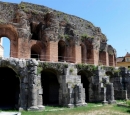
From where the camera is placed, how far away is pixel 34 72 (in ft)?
55.6

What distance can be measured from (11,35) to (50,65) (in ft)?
20.9

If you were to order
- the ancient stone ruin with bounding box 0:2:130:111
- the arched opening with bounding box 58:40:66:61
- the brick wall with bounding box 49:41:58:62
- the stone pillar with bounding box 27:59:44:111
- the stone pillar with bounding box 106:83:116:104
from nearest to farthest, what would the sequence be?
1. the stone pillar with bounding box 27:59:44:111
2. the ancient stone ruin with bounding box 0:2:130:111
3. the stone pillar with bounding box 106:83:116:104
4. the brick wall with bounding box 49:41:58:62
5. the arched opening with bounding box 58:40:66:61

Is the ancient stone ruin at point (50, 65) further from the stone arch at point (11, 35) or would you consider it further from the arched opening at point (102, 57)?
the arched opening at point (102, 57)

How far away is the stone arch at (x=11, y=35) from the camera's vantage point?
72.7 ft

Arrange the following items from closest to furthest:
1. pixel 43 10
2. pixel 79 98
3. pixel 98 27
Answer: pixel 79 98 < pixel 43 10 < pixel 98 27

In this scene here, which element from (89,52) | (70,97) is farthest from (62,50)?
(70,97)

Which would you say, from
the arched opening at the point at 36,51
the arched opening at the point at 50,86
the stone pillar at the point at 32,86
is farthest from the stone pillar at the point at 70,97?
the arched opening at the point at 36,51

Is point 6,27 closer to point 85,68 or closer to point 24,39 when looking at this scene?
point 24,39

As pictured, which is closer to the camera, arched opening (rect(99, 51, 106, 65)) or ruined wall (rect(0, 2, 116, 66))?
ruined wall (rect(0, 2, 116, 66))

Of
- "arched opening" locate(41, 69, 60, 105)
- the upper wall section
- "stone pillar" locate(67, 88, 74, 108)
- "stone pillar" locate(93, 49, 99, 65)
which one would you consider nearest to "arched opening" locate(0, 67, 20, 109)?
"arched opening" locate(41, 69, 60, 105)

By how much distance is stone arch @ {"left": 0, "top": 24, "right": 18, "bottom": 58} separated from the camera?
2217 cm

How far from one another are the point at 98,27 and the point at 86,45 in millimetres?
4938

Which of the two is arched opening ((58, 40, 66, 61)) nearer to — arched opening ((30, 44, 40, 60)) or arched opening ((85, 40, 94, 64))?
arched opening ((30, 44, 40, 60))

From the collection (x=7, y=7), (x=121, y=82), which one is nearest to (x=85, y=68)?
(x=121, y=82)
